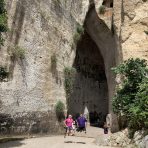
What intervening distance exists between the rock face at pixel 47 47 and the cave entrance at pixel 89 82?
1.67m

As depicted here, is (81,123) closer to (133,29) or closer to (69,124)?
(69,124)

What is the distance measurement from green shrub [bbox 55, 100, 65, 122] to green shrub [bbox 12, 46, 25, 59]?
3.65m

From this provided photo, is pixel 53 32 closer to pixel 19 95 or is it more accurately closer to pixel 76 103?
pixel 19 95

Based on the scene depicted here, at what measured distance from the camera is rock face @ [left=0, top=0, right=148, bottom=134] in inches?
655

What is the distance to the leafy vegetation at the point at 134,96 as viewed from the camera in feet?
44.0

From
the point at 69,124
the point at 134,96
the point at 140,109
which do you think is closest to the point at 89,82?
the point at 69,124

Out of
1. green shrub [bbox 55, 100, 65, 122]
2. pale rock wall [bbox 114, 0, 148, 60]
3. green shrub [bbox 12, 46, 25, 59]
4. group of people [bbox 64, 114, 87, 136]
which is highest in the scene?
pale rock wall [bbox 114, 0, 148, 60]

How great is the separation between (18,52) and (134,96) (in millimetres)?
5847

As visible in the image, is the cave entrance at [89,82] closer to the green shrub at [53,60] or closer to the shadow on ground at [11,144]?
the green shrub at [53,60]

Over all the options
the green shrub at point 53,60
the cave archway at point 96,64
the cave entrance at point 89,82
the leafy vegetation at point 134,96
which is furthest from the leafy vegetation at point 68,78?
the leafy vegetation at point 134,96

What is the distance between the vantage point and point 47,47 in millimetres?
19656

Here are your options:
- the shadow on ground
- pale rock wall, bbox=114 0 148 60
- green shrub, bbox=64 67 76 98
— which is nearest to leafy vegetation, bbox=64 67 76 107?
green shrub, bbox=64 67 76 98

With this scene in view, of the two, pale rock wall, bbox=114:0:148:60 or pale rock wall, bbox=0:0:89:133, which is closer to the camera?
pale rock wall, bbox=0:0:89:133

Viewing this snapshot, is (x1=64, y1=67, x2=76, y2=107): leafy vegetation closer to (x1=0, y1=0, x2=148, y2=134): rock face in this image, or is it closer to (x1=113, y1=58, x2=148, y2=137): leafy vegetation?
(x1=0, y1=0, x2=148, y2=134): rock face
